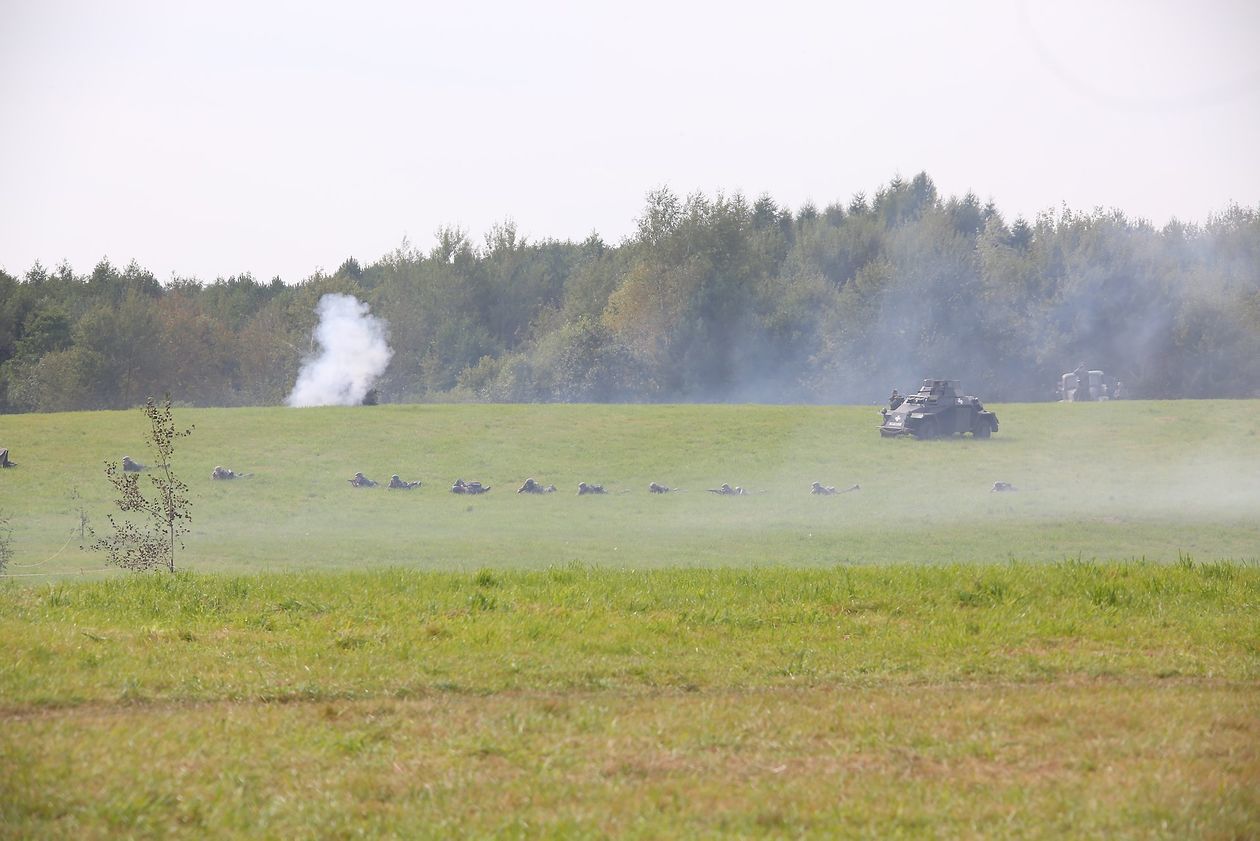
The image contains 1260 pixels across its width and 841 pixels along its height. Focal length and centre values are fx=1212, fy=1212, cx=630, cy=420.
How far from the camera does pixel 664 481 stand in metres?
39.2

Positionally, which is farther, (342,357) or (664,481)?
(342,357)

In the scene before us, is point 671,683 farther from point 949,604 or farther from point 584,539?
point 584,539

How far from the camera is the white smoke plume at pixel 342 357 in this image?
6806 cm

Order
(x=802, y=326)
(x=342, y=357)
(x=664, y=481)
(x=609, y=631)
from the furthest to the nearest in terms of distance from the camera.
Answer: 1. (x=802, y=326)
2. (x=342, y=357)
3. (x=664, y=481)
4. (x=609, y=631)

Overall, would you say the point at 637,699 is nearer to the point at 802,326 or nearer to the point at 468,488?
the point at 468,488

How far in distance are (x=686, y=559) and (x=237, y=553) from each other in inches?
373

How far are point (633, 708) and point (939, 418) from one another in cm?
3834

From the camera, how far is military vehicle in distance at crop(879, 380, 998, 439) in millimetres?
45094

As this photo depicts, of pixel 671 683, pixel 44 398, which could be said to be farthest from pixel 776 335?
pixel 671 683

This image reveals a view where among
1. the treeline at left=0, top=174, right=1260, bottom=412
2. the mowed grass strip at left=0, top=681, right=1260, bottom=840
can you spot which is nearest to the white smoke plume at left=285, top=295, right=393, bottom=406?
the treeline at left=0, top=174, right=1260, bottom=412

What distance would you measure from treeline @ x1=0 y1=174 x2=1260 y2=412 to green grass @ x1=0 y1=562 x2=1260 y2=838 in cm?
6839

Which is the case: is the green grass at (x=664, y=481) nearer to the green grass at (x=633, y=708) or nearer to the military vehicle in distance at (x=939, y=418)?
the military vehicle in distance at (x=939, y=418)

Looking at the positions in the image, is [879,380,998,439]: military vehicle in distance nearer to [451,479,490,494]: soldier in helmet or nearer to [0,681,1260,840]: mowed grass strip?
[451,479,490,494]: soldier in helmet

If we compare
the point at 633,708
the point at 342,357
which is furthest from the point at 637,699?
the point at 342,357
